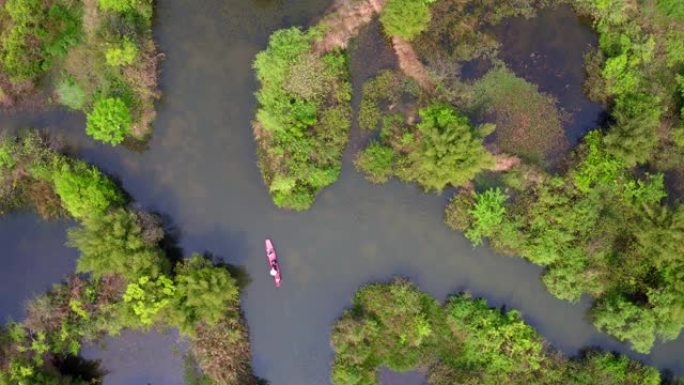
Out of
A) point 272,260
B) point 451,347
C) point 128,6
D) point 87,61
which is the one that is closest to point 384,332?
point 451,347

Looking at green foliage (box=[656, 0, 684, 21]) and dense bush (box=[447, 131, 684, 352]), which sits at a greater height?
green foliage (box=[656, 0, 684, 21])

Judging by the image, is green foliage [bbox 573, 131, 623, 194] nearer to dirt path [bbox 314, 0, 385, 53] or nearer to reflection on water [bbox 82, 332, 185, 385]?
dirt path [bbox 314, 0, 385, 53]

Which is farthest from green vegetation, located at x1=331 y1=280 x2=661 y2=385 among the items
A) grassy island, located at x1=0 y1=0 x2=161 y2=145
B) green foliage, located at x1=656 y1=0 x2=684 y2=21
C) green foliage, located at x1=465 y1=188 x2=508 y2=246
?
green foliage, located at x1=656 y1=0 x2=684 y2=21

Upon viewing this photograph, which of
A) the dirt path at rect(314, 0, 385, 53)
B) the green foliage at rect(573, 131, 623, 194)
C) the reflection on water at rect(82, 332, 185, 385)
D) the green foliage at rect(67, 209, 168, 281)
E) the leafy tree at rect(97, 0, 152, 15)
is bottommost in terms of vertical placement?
the reflection on water at rect(82, 332, 185, 385)

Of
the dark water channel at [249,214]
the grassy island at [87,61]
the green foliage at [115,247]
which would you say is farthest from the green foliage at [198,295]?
the grassy island at [87,61]

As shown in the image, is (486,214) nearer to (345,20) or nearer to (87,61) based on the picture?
(345,20)

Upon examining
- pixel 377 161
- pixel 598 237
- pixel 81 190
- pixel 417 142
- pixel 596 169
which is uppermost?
pixel 417 142

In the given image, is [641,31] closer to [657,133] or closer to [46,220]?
[657,133]
